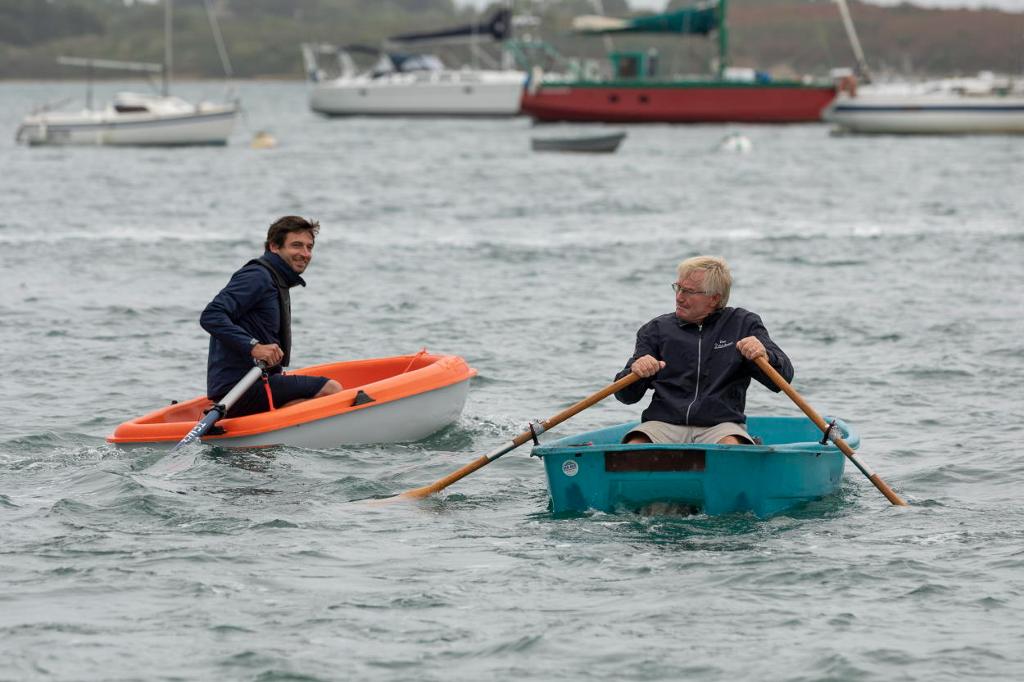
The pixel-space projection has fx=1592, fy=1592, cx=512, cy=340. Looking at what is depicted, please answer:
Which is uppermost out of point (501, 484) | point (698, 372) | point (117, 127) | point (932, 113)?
point (932, 113)

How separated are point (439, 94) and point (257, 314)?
76.5 meters

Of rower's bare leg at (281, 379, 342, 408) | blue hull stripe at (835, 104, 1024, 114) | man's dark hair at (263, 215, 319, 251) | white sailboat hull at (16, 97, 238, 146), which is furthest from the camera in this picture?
blue hull stripe at (835, 104, 1024, 114)

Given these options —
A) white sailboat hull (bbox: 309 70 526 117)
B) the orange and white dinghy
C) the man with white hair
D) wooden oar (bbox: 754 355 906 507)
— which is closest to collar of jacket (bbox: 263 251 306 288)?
the orange and white dinghy

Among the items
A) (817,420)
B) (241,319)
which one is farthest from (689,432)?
(241,319)

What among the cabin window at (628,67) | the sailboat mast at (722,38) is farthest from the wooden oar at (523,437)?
the cabin window at (628,67)

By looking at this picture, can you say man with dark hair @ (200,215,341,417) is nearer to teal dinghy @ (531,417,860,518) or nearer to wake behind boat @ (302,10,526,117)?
teal dinghy @ (531,417,860,518)

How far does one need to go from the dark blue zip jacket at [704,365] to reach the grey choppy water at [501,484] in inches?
23.7

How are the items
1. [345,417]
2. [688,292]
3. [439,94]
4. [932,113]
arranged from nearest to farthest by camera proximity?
1. [688,292]
2. [345,417]
3. [932,113]
4. [439,94]

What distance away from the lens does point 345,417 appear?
10492 mm

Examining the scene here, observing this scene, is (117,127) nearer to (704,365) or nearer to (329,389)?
(329,389)

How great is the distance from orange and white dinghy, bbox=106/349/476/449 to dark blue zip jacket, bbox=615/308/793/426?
2.55 m

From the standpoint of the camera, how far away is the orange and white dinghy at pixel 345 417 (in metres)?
10.2

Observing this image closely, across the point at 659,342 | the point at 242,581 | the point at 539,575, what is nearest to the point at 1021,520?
the point at 659,342

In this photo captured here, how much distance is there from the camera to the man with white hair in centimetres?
833
